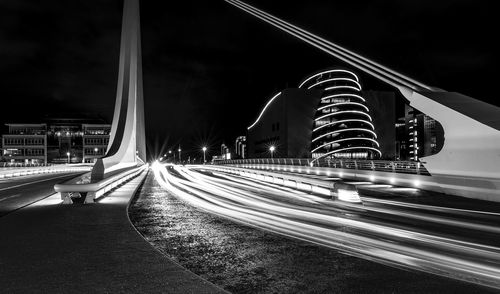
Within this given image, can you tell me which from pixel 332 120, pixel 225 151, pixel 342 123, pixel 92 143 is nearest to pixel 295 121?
pixel 332 120

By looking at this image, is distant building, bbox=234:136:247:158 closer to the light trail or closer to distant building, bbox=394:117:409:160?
distant building, bbox=394:117:409:160

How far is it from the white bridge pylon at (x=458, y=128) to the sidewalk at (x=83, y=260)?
13.0m

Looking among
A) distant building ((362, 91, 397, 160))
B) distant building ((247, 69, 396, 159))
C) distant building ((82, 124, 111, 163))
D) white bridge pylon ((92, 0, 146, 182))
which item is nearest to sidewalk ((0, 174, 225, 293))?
white bridge pylon ((92, 0, 146, 182))

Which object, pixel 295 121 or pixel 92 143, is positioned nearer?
pixel 92 143

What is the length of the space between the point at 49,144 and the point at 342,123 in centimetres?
8192

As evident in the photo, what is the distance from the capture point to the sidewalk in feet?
16.3

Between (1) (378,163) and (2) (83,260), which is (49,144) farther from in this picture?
(2) (83,260)

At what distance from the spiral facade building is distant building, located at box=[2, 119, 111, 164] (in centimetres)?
5431

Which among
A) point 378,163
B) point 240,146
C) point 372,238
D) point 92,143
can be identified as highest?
point 240,146

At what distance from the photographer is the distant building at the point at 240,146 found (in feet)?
551

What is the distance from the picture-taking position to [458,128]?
643 inches

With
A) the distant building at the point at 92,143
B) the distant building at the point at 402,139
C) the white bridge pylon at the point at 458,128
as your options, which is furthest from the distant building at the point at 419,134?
the white bridge pylon at the point at 458,128

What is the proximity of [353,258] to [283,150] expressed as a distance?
3966 inches

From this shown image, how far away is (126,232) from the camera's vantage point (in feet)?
28.0
